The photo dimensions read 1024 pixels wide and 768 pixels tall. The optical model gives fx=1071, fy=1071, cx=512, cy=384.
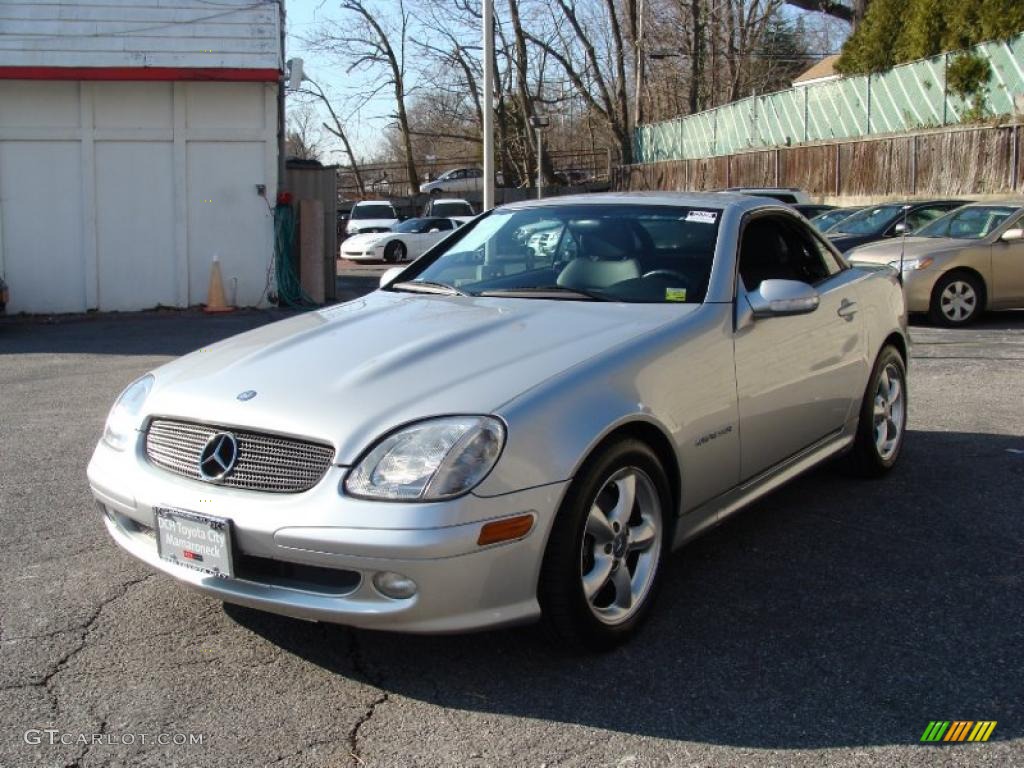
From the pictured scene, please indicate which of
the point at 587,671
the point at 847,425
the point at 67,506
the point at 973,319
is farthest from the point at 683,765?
the point at 973,319

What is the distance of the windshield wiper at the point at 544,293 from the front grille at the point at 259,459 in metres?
1.50

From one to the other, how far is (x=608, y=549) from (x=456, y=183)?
45.9 metres

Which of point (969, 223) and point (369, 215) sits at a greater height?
point (369, 215)

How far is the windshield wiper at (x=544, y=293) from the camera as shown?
4.42 meters

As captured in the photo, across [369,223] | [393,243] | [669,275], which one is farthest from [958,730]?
[369,223]

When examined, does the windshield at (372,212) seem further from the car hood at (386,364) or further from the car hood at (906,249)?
the car hood at (386,364)

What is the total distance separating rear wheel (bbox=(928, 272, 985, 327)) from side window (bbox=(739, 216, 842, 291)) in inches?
289

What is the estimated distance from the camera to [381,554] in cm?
306

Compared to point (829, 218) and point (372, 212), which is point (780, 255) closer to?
point (829, 218)

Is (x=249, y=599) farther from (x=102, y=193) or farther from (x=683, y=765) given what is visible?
(x=102, y=193)

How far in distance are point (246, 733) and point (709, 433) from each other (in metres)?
1.94

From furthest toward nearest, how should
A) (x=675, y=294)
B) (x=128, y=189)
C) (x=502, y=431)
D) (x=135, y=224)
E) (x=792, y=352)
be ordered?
(x=135, y=224), (x=128, y=189), (x=792, y=352), (x=675, y=294), (x=502, y=431)

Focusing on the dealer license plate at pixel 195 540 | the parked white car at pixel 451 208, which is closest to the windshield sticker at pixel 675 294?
the dealer license plate at pixel 195 540

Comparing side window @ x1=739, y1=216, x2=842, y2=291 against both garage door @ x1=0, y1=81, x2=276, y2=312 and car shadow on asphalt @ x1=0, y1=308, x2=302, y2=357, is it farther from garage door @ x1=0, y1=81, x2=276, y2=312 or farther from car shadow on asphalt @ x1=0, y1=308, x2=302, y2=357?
garage door @ x1=0, y1=81, x2=276, y2=312
